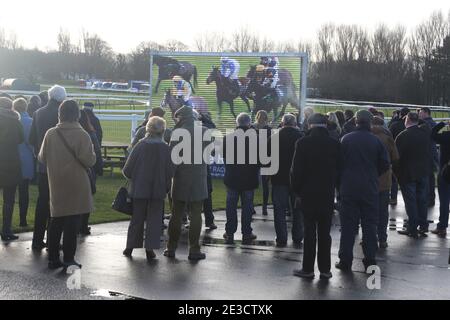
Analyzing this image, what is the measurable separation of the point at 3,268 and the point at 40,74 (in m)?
88.8

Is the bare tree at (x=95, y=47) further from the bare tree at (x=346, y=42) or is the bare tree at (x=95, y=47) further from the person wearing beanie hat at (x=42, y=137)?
the person wearing beanie hat at (x=42, y=137)

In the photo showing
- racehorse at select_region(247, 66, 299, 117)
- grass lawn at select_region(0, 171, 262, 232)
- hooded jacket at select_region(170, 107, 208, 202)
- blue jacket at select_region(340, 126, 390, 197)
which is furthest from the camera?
racehorse at select_region(247, 66, 299, 117)

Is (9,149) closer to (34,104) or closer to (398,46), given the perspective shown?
(34,104)

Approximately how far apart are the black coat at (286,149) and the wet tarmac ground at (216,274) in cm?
99

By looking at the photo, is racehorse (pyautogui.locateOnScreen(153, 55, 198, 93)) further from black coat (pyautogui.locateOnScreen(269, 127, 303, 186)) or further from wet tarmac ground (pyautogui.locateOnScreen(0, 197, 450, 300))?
black coat (pyautogui.locateOnScreen(269, 127, 303, 186))

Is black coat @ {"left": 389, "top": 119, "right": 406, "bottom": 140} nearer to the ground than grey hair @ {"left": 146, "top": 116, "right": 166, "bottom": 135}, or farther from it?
nearer to the ground

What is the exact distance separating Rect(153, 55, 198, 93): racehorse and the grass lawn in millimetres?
2746

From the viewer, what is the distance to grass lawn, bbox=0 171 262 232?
531 inches

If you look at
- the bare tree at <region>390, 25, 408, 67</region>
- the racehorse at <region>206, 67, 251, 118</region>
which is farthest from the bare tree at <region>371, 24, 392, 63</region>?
the racehorse at <region>206, 67, 251, 118</region>

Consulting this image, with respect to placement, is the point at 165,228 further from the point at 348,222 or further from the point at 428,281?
the point at 428,281

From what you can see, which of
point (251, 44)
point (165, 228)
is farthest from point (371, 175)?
point (251, 44)

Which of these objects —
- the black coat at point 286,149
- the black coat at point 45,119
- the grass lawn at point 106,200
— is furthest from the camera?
the grass lawn at point 106,200

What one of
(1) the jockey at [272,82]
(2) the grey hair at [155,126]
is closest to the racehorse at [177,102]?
(1) the jockey at [272,82]

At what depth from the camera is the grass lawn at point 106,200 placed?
13.5m
